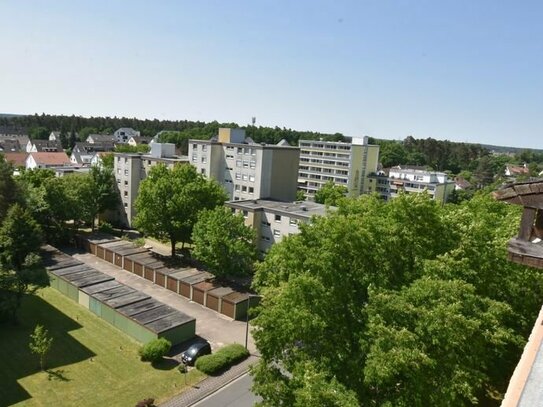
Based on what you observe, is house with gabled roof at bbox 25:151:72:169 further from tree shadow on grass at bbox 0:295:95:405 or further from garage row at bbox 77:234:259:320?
tree shadow on grass at bbox 0:295:95:405

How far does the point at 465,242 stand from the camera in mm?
17359

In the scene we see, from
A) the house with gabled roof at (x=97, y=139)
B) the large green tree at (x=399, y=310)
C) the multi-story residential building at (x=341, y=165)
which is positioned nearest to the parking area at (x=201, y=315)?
the large green tree at (x=399, y=310)

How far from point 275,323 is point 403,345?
561 cm

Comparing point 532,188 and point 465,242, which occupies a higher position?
point 532,188

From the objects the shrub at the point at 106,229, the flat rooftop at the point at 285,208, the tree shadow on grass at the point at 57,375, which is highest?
the flat rooftop at the point at 285,208

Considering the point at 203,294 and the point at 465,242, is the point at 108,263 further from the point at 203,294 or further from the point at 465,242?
the point at 465,242

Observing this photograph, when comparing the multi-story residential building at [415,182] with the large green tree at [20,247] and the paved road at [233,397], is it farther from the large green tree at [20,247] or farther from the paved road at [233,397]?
the paved road at [233,397]

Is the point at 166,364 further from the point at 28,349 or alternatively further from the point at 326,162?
the point at 326,162

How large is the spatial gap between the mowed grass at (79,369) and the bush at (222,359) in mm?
628

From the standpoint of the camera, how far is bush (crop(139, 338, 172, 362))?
28.4 meters

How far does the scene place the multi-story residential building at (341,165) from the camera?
331 feet

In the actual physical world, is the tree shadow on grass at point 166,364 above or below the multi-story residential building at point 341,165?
below

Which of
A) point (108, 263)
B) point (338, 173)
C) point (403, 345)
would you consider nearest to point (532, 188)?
point (403, 345)

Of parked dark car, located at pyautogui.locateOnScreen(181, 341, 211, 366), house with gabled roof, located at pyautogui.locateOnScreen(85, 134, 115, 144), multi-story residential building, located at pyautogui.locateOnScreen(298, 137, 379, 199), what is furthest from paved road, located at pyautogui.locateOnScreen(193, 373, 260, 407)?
house with gabled roof, located at pyautogui.locateOnScreen(85, 134, 115, 144)
